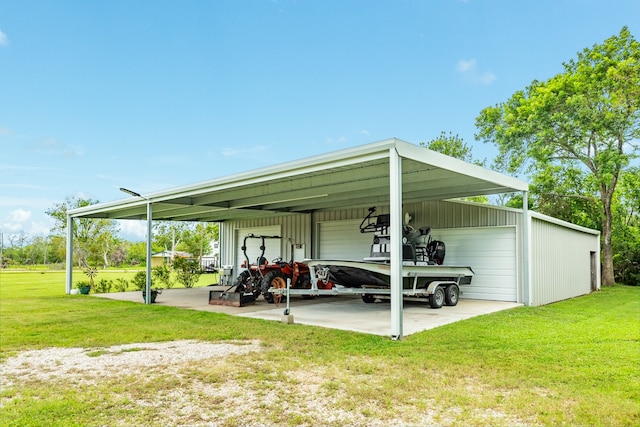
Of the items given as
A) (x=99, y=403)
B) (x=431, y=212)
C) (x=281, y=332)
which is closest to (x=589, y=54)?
(x=431, y=212)

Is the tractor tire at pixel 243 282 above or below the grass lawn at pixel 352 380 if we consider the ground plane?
above

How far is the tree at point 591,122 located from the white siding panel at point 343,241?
32.9 feet

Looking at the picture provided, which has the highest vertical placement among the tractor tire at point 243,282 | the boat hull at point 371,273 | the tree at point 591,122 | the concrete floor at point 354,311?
the tree at point 591,122

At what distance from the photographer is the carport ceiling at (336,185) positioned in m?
6.50

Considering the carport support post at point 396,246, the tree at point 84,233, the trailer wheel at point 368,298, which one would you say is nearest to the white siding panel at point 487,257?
the trailer wheel at point 368,298

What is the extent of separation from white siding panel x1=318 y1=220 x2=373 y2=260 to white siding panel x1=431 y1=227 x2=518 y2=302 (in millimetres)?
2496

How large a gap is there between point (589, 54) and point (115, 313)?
2043cm

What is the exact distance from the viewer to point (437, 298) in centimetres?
931

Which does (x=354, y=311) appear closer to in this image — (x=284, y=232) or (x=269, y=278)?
(x=269, y=278)

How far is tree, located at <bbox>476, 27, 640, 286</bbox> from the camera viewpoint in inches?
656

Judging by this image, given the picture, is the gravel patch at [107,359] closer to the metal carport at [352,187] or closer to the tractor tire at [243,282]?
the metal carport at [352,187]

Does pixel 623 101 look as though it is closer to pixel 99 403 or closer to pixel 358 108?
pixel 358 108

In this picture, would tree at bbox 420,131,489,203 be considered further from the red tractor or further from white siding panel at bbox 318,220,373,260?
the red tractor

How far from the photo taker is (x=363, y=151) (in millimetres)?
6145
